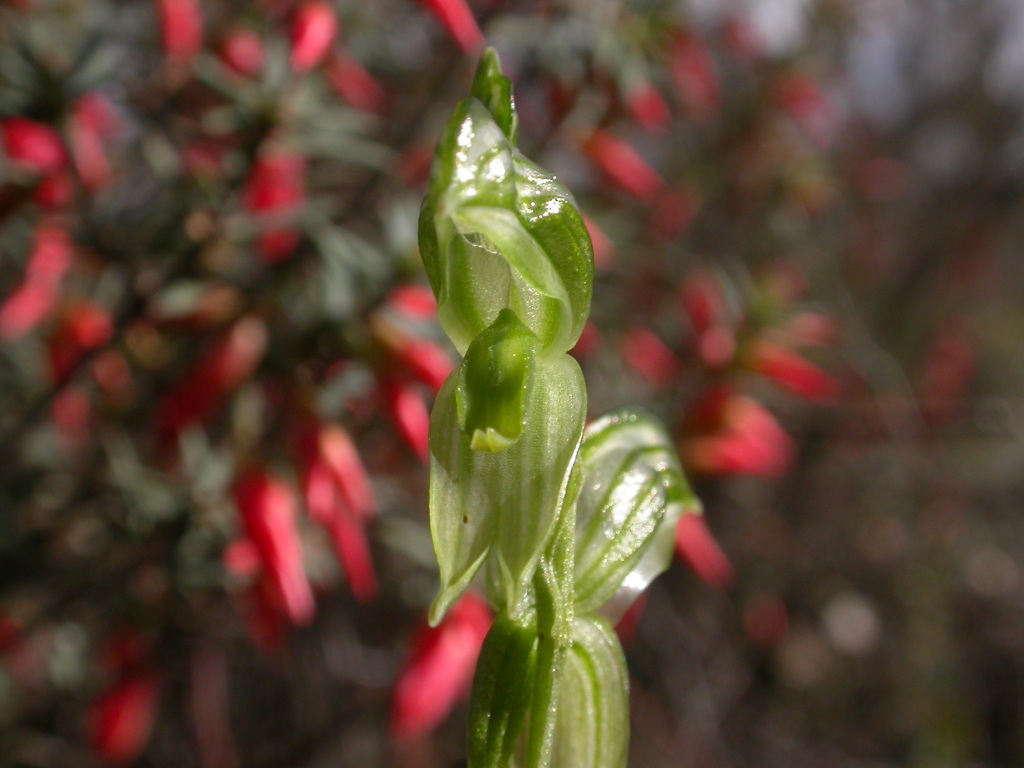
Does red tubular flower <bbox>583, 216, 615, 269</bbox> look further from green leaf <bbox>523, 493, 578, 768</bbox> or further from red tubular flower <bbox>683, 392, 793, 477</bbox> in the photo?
green leaf <bbox>523, 493, 578, 768</bbox>

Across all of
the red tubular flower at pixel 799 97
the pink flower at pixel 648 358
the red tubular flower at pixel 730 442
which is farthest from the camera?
the red tubular flower at pixel 799 97

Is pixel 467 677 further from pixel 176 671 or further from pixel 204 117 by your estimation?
pixel 204 117

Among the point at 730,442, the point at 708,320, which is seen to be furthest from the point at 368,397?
the point at 708,320

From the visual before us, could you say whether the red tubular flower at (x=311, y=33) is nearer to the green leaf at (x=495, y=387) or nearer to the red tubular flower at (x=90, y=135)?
the red tubular flower at (x=90, y=135)

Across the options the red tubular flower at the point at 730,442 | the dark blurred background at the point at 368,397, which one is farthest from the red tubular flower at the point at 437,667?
the red tubular flower at the point at 730,442

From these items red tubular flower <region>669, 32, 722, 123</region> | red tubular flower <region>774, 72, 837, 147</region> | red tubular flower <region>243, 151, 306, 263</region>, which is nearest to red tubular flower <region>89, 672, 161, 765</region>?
red tubular flower <region>243, 151, 306, 263</region>

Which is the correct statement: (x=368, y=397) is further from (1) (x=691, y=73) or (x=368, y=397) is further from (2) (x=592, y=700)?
(1) (x=691, y=73)
